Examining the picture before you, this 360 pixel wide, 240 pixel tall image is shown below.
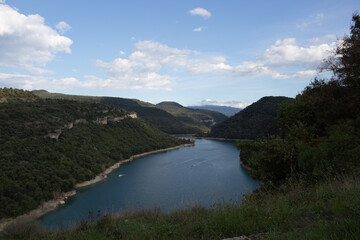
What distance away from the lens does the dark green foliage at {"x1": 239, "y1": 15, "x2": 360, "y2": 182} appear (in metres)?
8.09

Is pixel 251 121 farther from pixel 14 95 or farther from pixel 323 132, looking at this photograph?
pixel 323 132

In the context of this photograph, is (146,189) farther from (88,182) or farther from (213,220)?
(213,220)

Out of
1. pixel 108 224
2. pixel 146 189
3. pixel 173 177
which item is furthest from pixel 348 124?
pixel 173 177

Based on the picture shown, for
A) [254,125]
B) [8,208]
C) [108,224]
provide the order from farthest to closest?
1. [254,125]
2. [8,208]
3. [108,224]

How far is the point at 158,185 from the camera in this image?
137 feet

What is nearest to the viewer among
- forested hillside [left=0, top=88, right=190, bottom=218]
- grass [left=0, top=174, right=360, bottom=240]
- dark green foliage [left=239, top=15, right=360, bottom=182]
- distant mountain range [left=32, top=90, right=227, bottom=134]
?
grass [left=0, top=174, right=360, bottom=240]

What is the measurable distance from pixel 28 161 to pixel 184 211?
3933 centimetres

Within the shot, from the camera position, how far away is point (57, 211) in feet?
100

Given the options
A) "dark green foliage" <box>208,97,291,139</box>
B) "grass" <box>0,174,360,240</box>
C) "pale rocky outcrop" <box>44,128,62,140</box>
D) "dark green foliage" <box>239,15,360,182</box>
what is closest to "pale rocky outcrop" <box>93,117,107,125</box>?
"pale rocky outcrop" <box>44,128,62,140</box>

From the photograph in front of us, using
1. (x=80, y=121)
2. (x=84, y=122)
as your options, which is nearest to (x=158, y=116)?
(x=84, y=122)

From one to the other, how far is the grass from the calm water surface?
19.4 m

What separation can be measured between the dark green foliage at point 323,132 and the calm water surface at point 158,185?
1381 cm

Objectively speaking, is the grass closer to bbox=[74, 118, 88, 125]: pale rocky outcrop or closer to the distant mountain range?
bbox=[74, 118, 88, 125]: pale rocky outcrop

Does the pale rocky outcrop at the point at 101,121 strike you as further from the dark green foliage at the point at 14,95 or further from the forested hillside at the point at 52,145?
the dark green foliage at the point at 14,95
